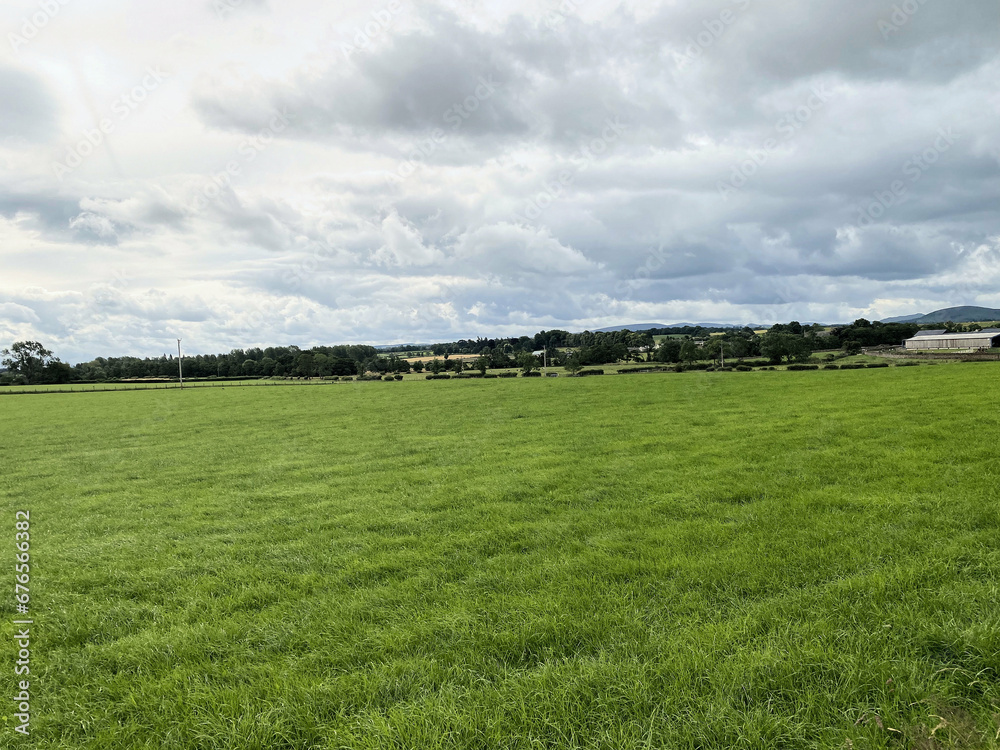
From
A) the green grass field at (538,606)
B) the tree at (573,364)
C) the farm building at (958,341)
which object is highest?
the farm building at (958,341)

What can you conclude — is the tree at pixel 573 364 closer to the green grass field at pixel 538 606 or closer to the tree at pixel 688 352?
the tree at pixel 688 352

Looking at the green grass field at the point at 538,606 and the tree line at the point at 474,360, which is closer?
the green grass field at the point at 538,606

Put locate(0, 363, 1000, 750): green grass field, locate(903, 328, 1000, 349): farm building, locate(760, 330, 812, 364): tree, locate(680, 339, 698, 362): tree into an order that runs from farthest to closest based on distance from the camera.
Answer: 1. locate(680, 339, 698, 362): tree
2. locate(903, 328, 1000, 349): farm building
3. locate(760, 330, 812, 364): tree
4. locate(0, 363, 1000, 750): green grass field

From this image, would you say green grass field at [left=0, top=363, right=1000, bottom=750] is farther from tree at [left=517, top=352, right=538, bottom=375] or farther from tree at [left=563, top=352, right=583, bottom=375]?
tree at [left=563, top=352, right=583, bottom=375]

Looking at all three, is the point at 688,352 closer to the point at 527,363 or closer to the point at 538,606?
the point at 527,363

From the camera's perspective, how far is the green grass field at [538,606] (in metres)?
3.97

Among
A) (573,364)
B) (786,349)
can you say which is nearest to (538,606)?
(786,349)

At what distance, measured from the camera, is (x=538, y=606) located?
18.5 ft

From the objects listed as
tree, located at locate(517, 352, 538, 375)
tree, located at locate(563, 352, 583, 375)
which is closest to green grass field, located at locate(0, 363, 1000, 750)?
tree, located at locate(517, 352, 538, 375)

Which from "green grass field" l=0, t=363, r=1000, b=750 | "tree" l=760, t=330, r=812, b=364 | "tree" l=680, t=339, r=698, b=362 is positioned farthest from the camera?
"tree" l=680, t=339, r=698, b=362

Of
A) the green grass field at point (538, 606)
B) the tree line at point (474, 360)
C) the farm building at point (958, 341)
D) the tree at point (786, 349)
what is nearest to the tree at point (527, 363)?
the tree line at point (474, 360)

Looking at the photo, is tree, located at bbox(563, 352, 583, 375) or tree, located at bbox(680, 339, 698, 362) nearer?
tree, located at bbox(680, 339, 698, 362)

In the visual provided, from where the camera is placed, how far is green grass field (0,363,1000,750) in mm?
3967

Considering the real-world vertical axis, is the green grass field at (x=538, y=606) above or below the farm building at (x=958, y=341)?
below
